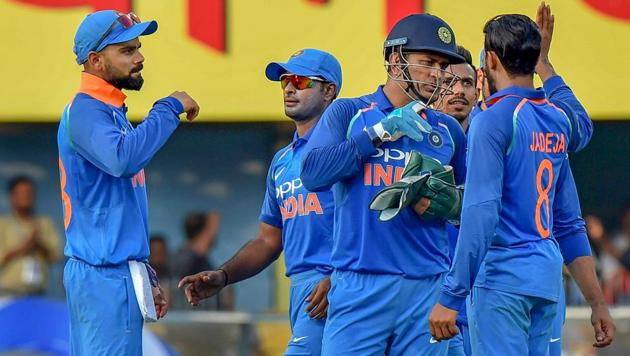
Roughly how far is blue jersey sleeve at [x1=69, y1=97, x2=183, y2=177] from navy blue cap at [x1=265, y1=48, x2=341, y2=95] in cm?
94

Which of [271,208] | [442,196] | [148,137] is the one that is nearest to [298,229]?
[271,208]

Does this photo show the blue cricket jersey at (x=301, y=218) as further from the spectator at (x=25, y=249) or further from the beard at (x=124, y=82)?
the spectator at (x=25, y=249)

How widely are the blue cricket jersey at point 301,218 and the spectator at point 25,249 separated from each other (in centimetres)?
506

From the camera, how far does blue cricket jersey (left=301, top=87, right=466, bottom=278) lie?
18.5ft

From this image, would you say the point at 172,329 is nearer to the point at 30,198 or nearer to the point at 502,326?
the point at 30,198

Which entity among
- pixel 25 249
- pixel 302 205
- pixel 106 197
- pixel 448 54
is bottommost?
pixel 25 249

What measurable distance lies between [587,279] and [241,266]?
1.72 meters

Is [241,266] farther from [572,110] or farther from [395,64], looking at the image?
[572,110]

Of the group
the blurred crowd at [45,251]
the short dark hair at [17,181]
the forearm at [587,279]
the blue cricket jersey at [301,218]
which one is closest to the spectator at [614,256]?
the blurred crowd at [45,251]

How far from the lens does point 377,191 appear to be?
569 cm

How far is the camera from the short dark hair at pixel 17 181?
12.1 m

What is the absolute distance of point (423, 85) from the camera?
5.80 meters

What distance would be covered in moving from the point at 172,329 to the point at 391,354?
5.36 m

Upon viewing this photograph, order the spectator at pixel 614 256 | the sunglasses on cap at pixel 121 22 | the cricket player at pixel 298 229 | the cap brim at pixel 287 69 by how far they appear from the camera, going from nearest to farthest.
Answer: the sunglasses on cap at pixel 121 22 → the cricket player at pixel 298 229 → the cap brim at pixel 287 69 → the spectator at pixel 614 256
